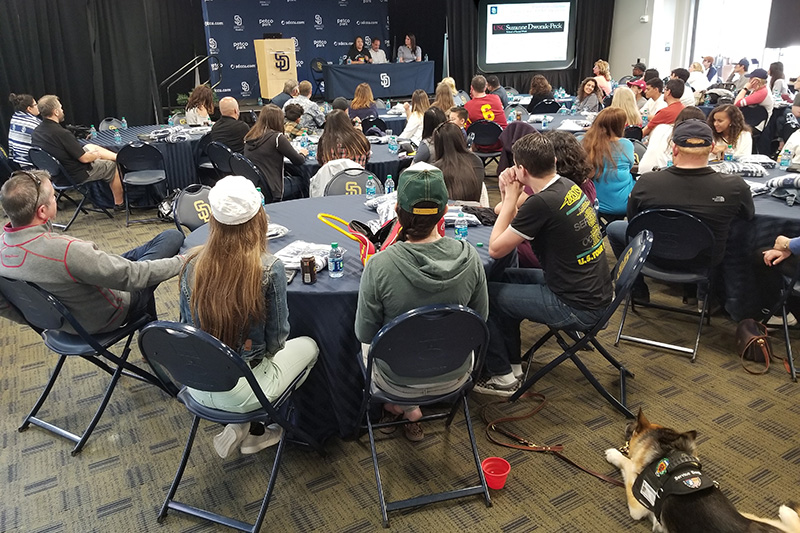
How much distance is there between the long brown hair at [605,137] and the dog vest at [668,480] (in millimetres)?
2594

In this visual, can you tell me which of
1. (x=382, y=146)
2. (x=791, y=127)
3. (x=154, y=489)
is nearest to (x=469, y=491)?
(x=154, y=489)

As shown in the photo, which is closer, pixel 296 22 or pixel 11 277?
pixel 11 277

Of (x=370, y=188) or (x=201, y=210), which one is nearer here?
(x=201, y=210)

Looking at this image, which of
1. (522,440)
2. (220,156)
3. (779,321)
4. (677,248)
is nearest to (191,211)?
(522,440)

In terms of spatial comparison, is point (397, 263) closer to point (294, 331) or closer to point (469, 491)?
point (294, 331)

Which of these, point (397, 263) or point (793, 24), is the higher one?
point (793, 24)

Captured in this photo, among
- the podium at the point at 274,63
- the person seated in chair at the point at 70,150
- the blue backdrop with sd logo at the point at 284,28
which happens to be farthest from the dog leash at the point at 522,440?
the blue backdrop with sd logo at the point at 284,28

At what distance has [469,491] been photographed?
240 cm

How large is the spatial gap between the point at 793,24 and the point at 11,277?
12879mm

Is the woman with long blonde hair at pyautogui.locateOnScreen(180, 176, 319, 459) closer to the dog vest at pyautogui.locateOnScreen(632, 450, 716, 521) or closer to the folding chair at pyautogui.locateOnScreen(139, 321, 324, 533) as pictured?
the folding chair at pyautogui.locateOnScreen(139, 321, 324, 533)

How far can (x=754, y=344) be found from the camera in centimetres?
336

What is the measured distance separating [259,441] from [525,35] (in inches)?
520

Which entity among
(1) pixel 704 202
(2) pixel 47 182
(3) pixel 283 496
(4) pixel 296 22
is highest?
(4) pixel 296 22

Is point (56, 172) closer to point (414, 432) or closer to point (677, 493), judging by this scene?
point (414, 432)
